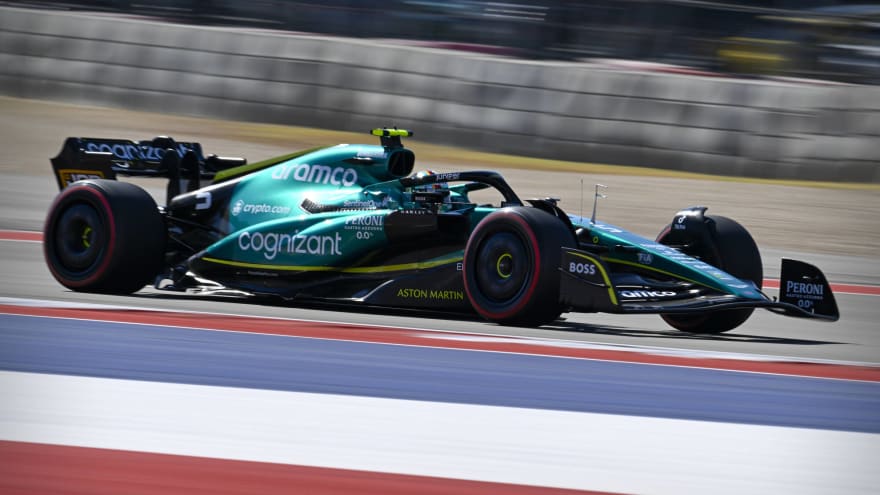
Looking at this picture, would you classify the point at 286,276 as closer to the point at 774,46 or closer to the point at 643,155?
the point at 643,155

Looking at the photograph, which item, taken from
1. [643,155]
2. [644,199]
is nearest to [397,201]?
[644,199]

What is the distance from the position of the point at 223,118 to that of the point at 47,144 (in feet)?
9.06

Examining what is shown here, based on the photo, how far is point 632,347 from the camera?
787 centimetres

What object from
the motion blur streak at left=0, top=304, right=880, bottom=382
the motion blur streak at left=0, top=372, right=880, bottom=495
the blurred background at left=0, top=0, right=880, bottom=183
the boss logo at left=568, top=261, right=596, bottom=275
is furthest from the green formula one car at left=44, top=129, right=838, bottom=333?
the blurred background at left=0, top=0, right=880, bottom=183

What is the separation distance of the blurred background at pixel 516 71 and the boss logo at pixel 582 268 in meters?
9.89

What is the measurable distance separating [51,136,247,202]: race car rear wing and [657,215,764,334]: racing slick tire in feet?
12.2

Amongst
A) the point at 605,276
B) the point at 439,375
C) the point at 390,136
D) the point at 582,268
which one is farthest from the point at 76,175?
the point at 439,375

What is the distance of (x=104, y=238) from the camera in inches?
368

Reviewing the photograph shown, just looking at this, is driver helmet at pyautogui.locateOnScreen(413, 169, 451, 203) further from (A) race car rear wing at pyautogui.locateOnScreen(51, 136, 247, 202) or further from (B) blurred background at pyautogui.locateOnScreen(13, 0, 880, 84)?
(B) blurred background at pyautogui.locateOnScreen(13, 0, 880, 84)

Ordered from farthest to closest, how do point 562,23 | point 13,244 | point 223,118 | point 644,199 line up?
1. point 223,118
2. point 562,23
3. point 644,199
4. point 13,244

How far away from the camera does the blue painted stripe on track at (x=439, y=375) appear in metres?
6.02

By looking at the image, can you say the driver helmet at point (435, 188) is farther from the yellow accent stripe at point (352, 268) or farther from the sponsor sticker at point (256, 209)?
the sponsor sticker at point (256, 209)

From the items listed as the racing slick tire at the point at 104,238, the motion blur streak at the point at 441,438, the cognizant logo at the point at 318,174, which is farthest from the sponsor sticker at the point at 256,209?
the motion blur streak at the point at 441,438

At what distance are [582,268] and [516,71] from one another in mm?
11282
